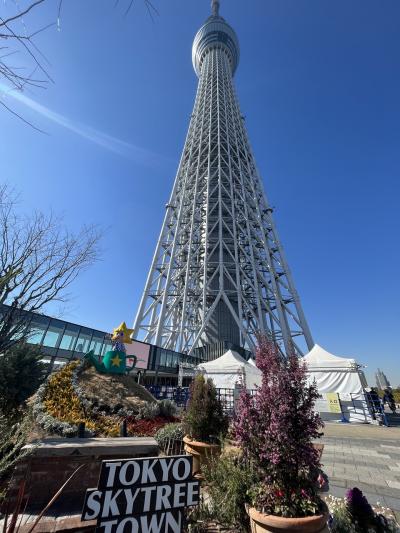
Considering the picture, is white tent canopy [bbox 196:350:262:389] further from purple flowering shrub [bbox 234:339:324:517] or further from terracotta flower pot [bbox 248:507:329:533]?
terracotta flower pot [bbox 248:507:329:533]

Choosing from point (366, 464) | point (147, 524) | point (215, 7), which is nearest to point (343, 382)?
point (366, 464)

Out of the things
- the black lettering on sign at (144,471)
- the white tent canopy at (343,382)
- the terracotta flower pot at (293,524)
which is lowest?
the terracotta flower pot at (293,524)

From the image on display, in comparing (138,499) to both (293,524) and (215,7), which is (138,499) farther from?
(215,7)

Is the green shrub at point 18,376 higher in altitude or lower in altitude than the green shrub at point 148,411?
higher

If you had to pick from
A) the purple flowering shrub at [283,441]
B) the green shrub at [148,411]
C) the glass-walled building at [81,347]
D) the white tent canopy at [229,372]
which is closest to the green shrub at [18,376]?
the green shrub at [148,411]

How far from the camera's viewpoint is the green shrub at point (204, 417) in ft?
16.5

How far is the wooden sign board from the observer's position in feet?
7.25

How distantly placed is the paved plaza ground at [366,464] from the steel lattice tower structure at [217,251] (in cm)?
1794

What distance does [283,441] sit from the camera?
2916 mm

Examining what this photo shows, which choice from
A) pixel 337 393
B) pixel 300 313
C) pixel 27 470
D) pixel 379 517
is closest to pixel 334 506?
pixel 379 517

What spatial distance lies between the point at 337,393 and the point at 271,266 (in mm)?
21111

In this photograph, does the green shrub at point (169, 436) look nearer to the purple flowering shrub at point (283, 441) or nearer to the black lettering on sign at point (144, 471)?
the purple flowering shrub at point (283, 441)

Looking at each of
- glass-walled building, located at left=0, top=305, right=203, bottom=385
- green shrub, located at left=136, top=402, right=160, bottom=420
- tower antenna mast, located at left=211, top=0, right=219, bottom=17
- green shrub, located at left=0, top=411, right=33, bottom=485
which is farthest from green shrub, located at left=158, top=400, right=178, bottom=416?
tower antenna mast, located at left=211, top=0, right=219, bottom=17

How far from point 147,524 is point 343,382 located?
47.7 ft
